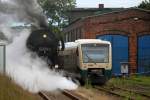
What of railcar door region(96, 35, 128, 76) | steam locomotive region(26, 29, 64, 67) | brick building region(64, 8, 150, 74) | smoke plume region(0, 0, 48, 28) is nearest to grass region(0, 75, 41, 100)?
steam locomotive region(26, 29, 64, 67)

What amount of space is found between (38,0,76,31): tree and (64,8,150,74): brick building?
50.2ft

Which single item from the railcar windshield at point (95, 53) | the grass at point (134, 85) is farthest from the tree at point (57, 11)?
the railcar windshield at point (95, 53)

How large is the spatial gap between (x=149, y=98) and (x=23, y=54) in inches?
347

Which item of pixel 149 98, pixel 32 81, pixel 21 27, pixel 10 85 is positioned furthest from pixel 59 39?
pixel 10 85

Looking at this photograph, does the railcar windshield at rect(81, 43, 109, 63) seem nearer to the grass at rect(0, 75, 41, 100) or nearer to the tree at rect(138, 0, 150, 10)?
the grass at rect(0, 75, 41, 100)

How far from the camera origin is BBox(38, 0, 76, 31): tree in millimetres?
66438

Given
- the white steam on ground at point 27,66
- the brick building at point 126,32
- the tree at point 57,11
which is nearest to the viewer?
the white steam on ground at point 27,66

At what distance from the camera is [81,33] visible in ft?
162

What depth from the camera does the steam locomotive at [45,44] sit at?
29.8m

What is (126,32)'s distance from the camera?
48406 mm

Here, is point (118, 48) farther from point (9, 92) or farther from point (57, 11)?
point (9, 92)

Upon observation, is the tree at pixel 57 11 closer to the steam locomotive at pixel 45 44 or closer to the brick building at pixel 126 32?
the brick building at pixel 126 32

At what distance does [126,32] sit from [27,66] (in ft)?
69.7

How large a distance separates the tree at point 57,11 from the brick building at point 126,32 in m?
15.3
